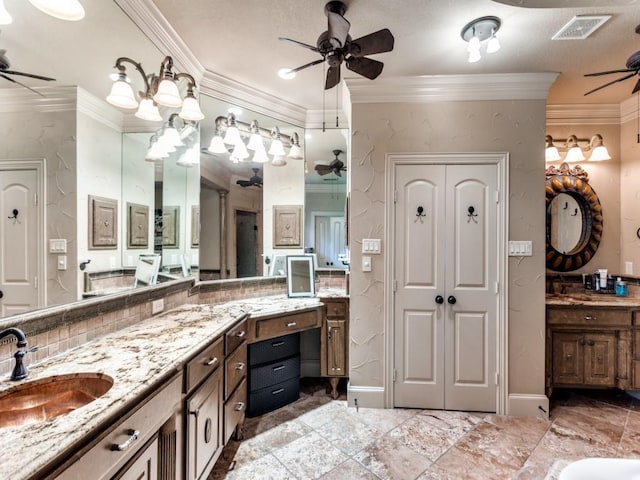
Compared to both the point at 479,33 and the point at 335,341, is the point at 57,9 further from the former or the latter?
the point at 335,341

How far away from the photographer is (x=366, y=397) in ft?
8.52

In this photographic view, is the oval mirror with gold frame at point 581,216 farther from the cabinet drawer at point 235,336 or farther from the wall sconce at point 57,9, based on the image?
the wall sconce at point 57,9

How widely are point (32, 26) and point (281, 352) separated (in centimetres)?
239

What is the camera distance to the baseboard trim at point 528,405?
2486 mm

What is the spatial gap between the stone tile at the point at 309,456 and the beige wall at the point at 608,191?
2.97m

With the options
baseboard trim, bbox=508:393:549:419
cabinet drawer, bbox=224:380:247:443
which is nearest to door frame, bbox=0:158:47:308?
cabinet drawer, bbox=224:380:247:443

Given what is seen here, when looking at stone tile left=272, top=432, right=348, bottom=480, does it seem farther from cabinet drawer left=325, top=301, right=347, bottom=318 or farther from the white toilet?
the white toilet

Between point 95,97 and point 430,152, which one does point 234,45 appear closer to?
point 95,97

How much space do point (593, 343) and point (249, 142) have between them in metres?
3.50

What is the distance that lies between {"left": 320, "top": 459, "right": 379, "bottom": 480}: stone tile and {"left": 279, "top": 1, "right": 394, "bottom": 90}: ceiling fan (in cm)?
245

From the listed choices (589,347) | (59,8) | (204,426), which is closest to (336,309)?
(204,426)

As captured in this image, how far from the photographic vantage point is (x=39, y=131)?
1315 millimetres

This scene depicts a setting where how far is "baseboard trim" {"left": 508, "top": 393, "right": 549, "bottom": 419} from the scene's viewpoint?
2.49 meters

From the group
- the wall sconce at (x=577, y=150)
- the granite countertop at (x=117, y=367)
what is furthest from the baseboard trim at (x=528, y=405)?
the wall sconce at (x=577, y=150)
